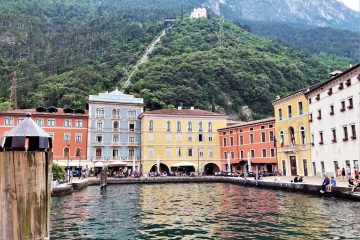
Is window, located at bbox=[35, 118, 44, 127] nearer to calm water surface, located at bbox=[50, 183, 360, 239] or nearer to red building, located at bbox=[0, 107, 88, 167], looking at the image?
red building, located at bbox=[0, 107, 88, 167]

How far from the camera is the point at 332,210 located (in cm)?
1570

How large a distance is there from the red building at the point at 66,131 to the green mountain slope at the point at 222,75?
77.9 ft

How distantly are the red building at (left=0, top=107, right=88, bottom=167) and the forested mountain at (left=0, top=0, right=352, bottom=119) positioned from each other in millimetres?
17839

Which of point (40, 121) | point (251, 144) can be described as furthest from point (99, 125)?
point (251, 144)

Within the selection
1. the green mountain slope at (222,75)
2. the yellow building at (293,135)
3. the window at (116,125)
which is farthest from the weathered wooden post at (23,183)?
the green mountain slope at (222,75)

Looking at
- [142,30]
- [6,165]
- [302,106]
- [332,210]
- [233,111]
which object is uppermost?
[142,30]

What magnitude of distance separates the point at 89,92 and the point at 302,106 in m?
53.5

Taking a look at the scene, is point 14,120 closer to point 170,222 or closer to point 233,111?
point 170,222

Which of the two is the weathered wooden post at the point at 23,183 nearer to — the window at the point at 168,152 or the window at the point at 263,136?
the window at the point at 263,136

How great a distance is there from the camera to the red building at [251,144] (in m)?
46.4

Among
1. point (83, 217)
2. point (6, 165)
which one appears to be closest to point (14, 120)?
point (83, 217)

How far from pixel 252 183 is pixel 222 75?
61.2m

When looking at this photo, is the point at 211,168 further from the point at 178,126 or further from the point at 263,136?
the point at 263,136

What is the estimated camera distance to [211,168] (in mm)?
56688
